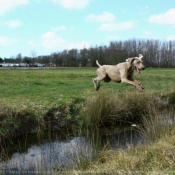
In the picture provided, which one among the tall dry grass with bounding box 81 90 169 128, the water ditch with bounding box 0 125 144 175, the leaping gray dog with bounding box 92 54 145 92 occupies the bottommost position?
the water ditch with bounding box 0 125 144 175

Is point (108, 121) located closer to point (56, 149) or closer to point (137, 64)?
point (56, 149)

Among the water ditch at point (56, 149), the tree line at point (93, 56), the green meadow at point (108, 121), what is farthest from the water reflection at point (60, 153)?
the tree line at point (93, 56)

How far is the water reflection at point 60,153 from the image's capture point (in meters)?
5.17

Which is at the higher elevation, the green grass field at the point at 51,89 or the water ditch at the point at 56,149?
the green grass field at the point at 51,89

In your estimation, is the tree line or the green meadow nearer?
the green meadow

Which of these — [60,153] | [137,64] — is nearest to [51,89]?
[60,153]

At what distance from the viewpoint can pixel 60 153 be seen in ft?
21.2

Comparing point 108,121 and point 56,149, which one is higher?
point 108,121

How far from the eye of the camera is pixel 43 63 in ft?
299

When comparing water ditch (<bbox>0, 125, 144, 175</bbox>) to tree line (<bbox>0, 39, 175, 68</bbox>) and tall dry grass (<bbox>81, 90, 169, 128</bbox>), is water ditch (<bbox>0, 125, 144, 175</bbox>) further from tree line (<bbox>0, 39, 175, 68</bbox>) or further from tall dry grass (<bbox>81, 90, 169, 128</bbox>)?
tree line (<bbox>0, 39, 175, 68</bbox>)

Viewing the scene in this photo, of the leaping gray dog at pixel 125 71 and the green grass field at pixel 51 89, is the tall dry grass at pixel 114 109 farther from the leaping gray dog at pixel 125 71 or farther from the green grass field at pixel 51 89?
the leaping gray dog at pixel 125 71

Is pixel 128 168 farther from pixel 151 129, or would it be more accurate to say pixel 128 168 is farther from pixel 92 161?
pixel 151 129

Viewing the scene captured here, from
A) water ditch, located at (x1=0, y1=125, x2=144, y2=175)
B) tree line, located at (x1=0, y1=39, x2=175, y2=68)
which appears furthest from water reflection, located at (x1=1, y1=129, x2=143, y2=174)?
tree line, located at (x1=0, y1=39, x2=175, y2=68)

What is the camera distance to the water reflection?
5168 mm
